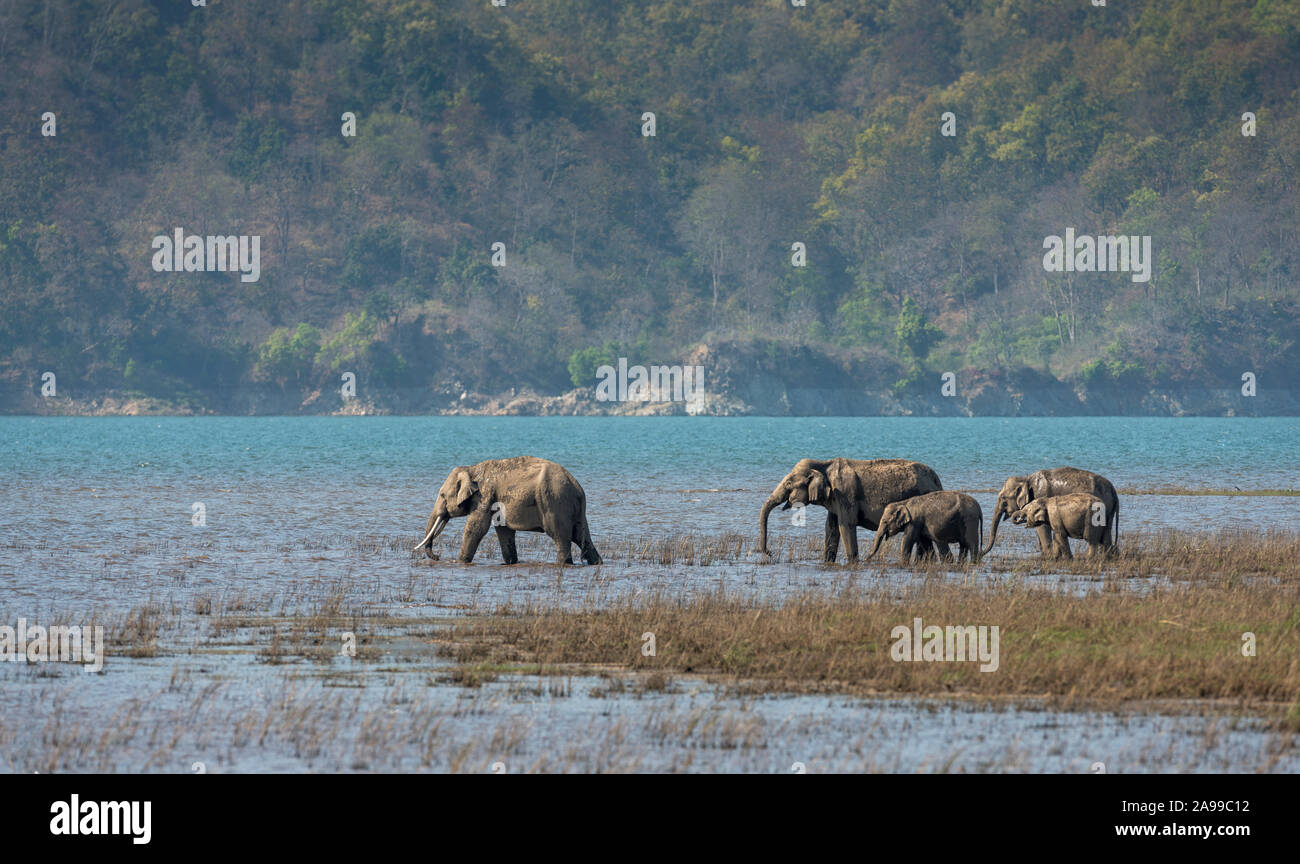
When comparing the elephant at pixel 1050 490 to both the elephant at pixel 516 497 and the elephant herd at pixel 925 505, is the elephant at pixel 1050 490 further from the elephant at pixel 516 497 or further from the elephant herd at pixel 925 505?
the elephant at pixel 516 497

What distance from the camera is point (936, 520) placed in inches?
1065

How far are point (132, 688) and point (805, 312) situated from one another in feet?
551

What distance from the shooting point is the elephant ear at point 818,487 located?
27.8 metres

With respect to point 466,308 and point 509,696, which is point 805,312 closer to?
point 466,308

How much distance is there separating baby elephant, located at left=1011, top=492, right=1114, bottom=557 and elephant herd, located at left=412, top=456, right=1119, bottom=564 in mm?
16

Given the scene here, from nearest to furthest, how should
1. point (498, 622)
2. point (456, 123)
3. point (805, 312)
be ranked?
1. point (498, 622)
2. point (805, 312)
3. point (456, 123)

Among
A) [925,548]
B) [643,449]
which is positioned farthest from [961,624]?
[643,449]

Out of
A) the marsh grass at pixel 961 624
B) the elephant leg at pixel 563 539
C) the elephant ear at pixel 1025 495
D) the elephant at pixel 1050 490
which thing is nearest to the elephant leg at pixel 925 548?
the elephant at pixel 1050 490

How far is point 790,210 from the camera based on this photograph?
19450cm

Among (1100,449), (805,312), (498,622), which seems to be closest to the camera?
(498,622)

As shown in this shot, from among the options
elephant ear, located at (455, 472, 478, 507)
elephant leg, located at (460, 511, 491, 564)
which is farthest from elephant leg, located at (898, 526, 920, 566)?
elephant ear, located at (455, 472, 478, 507)
